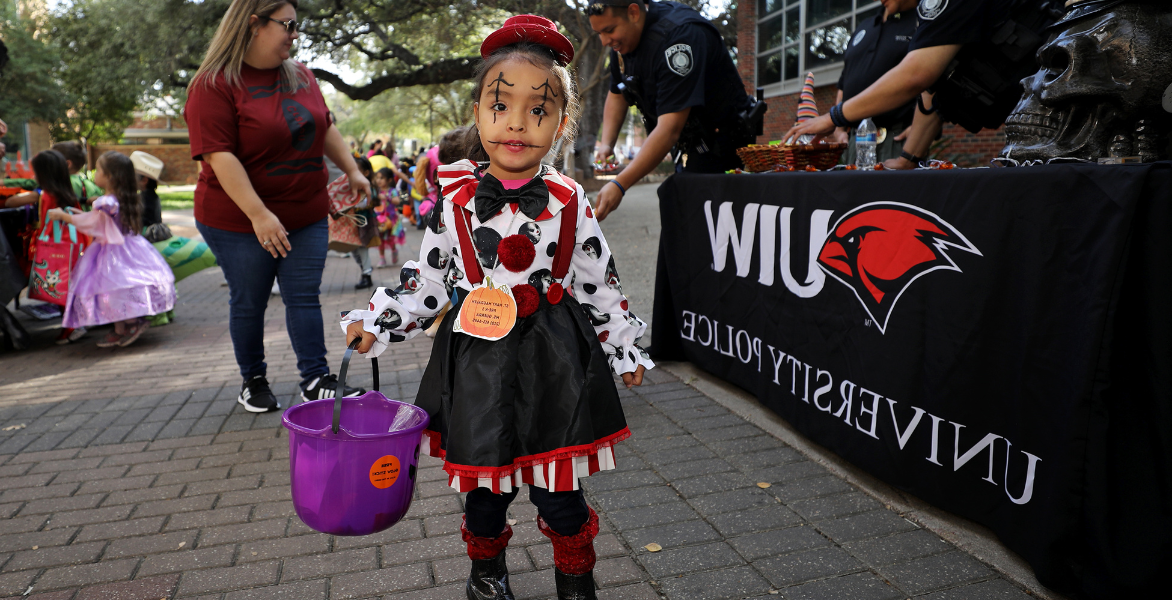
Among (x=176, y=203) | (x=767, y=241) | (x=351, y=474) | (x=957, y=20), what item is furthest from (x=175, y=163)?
(x=351, y=474)

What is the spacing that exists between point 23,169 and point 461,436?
1153cm

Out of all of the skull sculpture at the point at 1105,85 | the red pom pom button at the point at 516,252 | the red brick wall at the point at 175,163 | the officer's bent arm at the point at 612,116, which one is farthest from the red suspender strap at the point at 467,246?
the red brick wall at the point at 175,163

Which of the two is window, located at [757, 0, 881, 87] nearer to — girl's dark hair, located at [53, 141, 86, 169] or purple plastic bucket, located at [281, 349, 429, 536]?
girl's dark hair, located at [53, 141, 86, 169]

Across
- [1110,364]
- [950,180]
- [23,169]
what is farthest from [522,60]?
[23,169]

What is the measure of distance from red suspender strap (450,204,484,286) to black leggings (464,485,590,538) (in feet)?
2.01

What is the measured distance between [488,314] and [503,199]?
1.05 ft

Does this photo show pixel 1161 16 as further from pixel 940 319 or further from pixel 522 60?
pixel 522 60

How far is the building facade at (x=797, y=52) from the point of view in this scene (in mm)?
11219

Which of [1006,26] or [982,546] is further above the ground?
[1006,26]

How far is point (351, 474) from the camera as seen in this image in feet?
6.35

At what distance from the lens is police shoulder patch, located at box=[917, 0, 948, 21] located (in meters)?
3.20

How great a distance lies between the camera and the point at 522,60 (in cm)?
204

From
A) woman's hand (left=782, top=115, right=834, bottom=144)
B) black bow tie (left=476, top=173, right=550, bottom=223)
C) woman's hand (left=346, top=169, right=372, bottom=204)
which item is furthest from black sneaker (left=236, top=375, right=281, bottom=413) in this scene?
woman's hand (left=782, top=115, right=834, bottom=144)

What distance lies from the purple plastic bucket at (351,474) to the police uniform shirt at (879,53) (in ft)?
10.3
